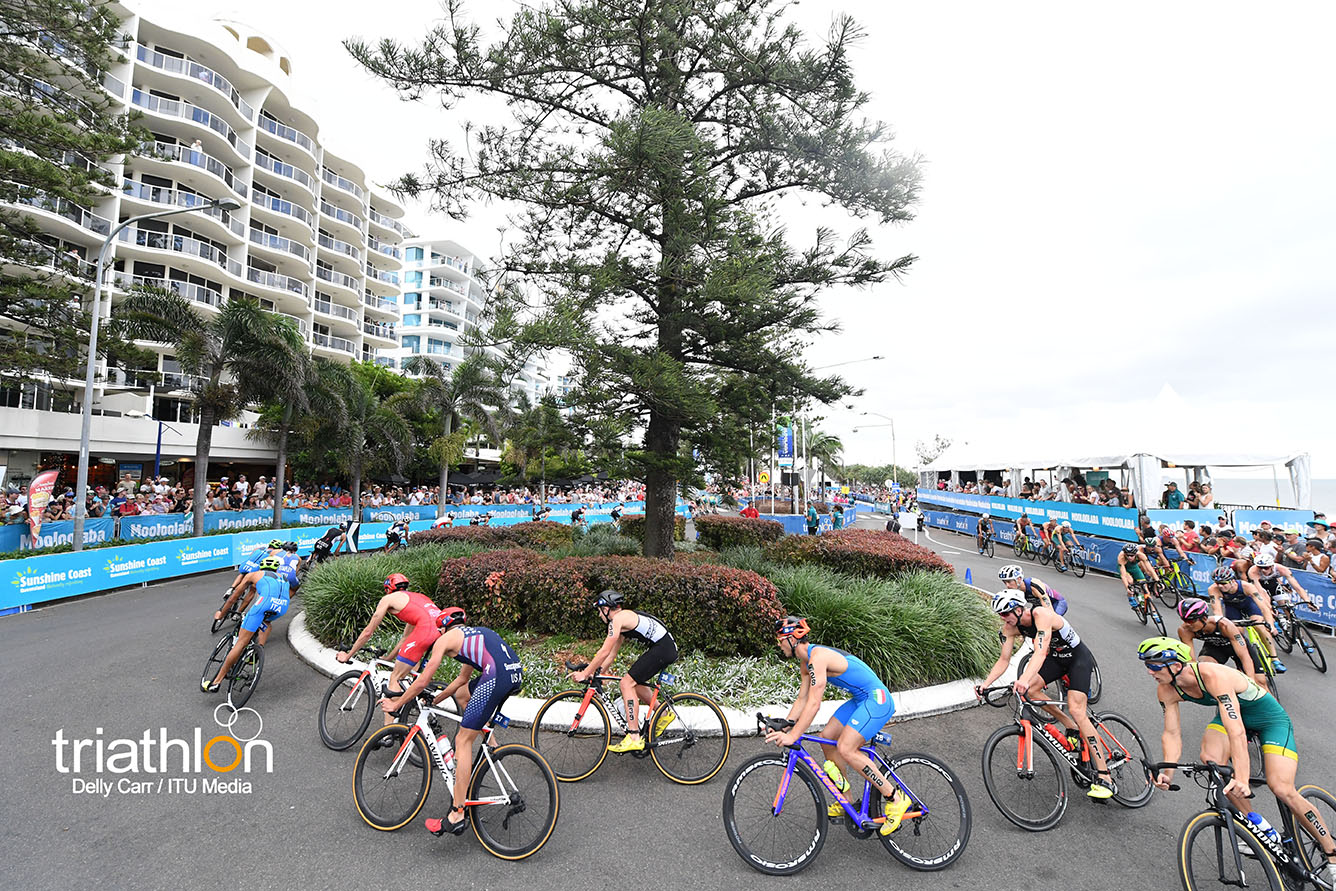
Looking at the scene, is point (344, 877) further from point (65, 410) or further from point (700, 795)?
point (65, 410)

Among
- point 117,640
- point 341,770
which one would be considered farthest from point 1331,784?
point 117,640

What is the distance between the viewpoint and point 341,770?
4.90 m

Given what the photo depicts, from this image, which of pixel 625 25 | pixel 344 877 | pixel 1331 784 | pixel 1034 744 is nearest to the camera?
pixel 344 877

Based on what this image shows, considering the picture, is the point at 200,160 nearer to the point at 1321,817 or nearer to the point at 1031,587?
the point at 1031,587

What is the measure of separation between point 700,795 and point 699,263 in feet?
22.7

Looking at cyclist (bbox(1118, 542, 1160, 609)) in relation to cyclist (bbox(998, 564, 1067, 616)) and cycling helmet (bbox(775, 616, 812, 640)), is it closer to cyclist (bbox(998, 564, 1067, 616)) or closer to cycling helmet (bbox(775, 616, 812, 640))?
cyclist (bbox(998, 564, 1067, 616))

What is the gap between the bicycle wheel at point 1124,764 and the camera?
4.46 m

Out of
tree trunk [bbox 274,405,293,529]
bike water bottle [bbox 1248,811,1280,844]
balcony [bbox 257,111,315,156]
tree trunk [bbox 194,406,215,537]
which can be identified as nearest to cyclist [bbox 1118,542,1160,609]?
bike water bottle [bbox 1248,811,1280,844]

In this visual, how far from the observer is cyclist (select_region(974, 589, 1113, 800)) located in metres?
4.48

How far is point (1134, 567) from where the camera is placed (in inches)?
408

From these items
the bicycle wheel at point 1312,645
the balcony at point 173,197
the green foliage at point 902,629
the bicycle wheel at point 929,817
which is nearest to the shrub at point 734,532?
the green foliage at point 902,629

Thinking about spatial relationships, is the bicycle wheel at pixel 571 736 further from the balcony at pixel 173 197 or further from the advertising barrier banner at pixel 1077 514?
the balcony at pixel 173 197

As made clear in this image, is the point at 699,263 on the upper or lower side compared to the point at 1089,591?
upper

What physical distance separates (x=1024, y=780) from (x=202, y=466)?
855 inches
